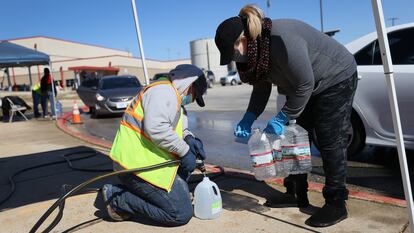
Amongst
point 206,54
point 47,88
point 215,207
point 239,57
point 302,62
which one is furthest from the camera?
point 206,54

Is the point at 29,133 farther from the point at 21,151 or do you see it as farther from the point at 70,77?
the point at 70,77

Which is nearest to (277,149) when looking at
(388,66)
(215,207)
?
(215,207)

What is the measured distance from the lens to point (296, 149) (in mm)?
3318

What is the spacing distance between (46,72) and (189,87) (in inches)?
467

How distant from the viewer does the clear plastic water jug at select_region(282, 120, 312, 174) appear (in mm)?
3326

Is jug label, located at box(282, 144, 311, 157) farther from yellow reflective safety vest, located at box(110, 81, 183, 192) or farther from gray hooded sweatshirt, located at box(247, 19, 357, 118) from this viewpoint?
yellow reflective safety vest, located at box(110, 81, 183, 192)

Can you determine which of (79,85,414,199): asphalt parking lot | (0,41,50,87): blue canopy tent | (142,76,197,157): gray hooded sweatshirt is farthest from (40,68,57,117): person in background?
(142,76,197,157): gray hooded sweatshirt

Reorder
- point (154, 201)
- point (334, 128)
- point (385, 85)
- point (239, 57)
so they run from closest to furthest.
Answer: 1. point (239, 57)
2. point (334, 128)
3. point (154, 201)
4. point (385, 85)

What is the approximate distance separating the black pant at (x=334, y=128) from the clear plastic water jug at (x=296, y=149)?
135mm

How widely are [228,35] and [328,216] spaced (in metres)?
1.59

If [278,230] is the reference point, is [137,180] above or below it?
above

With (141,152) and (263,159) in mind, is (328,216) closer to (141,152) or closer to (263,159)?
(263,159)

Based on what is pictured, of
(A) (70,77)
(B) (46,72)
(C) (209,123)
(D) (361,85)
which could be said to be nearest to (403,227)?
(D) (361,85)

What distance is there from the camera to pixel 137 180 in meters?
3.45
